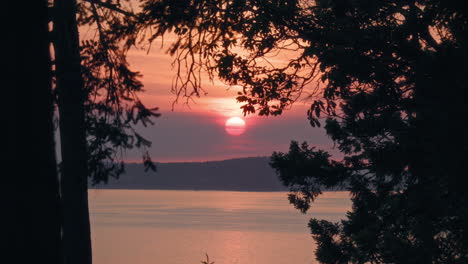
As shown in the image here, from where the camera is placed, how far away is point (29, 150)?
5.02 metres

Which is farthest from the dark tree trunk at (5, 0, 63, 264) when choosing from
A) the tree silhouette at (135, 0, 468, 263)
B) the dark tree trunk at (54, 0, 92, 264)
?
the dark tree trunk at (54, 0, 92, 264)

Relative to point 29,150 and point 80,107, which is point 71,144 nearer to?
point 80,107

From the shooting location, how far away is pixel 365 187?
52.7 ft

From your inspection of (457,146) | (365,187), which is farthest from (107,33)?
(457,146)

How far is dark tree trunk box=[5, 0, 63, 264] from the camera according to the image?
494 cm

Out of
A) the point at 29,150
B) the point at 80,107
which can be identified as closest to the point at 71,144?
the point at 80,107

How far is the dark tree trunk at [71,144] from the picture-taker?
497 inches

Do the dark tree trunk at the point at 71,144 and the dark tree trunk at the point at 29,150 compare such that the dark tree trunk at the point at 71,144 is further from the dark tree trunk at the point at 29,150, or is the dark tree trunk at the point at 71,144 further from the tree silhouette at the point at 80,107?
the dark tree trunk at the point at 29,150

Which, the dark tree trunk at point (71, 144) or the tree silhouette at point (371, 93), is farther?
the dark tree trunk at point (71, 144)

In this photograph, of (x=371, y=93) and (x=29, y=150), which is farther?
(x=371, y=93)

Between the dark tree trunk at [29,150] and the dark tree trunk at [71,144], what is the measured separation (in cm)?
760

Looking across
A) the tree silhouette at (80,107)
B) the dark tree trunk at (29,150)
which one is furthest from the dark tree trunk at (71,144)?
the dark tree trunk at (29,150)

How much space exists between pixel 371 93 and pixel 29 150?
9.07 meters

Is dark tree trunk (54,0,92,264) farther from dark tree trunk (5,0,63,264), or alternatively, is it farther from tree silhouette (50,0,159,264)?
dark tree trunk (5,0,63,264)
